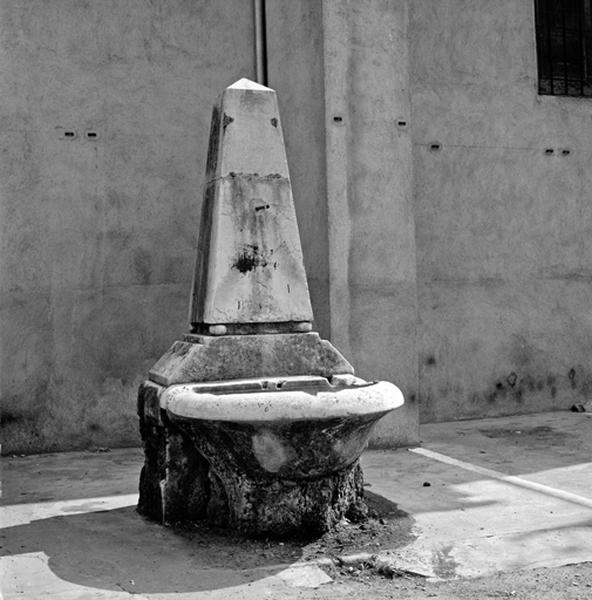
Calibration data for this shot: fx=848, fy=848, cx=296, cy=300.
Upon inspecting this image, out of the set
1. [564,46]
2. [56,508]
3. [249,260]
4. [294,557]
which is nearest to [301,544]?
[294,557]

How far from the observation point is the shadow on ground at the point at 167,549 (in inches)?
154

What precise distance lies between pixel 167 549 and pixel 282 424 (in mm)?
931

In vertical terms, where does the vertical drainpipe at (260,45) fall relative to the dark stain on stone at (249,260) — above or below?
above

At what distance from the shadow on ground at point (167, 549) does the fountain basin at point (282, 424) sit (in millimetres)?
378

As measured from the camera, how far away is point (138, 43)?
786 cm

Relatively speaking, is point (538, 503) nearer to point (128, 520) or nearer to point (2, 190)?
point (128, 520)

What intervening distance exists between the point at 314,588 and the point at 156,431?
1.47 meters

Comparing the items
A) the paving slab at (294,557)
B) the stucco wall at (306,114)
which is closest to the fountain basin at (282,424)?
the paving slab at (294,557)

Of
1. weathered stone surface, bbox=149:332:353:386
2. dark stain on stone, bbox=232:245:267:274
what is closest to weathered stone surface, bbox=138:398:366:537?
weathered stone surface, bbox=149:332:353:386

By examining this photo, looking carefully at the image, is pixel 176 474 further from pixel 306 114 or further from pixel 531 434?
pixel 531 434

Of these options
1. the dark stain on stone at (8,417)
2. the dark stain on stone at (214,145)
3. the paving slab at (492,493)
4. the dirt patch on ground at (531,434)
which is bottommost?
the paving slab at (492,493)

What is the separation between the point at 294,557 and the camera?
4184 millimetres

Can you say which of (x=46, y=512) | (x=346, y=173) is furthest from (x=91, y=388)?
(x=346, y=173)

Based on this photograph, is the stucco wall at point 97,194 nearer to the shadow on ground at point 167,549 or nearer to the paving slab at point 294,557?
the paving slab at point 294,557
